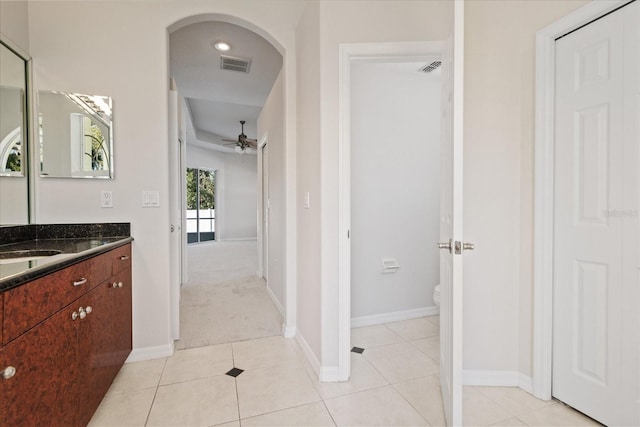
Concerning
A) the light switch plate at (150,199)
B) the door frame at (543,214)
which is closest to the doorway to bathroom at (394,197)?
the door frame at (543,214)

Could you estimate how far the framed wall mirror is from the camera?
6.06ft

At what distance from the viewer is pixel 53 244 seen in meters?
1.81

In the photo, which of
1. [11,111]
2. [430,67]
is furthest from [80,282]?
[430,67]

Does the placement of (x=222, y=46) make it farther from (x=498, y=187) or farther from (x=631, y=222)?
(x=631, y=222)

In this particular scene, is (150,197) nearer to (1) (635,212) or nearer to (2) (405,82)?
(2) (405,82)

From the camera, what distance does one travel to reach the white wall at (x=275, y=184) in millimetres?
3040

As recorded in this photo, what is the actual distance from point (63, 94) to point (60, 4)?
604 millimetres

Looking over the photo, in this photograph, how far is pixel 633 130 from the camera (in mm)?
1397

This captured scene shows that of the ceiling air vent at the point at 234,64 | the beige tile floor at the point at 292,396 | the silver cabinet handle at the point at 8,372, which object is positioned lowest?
the beige tile floor at the point at 292,396

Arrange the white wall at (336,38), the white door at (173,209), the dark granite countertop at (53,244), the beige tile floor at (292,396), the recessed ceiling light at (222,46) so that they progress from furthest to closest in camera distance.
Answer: the recessed ceiling light at (222,46)
the white door at (173,209)
the white wall at (336,38)
the beige tile floor at (292,396)
the dark granite countertop at (53,244)

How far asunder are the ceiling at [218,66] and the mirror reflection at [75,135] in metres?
1.20

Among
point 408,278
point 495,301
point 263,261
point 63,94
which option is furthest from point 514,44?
point 263,261

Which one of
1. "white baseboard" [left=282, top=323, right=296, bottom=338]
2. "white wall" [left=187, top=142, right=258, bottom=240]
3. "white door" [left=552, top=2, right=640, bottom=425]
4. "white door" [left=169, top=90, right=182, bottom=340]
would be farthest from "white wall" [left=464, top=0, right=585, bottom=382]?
"white wall" [left=187, top=142, right=258, bottom=240]

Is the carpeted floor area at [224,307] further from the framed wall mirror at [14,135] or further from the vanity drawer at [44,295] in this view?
the framed wall mirror at [14,135]
